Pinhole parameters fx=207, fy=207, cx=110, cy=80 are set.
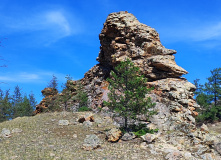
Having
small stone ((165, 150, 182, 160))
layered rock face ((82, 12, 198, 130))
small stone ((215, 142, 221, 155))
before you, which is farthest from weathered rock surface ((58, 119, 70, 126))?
small stone ((215, 142, 221, 155))

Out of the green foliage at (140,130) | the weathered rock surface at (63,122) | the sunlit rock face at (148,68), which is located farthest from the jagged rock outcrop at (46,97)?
the green foliage at (140,130)

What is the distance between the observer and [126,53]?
116 ft

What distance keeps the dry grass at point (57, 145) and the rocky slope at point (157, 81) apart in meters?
3.97

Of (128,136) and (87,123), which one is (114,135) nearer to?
(128,136)

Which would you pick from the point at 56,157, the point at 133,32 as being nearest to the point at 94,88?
the point at 133,32

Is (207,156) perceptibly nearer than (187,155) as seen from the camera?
No

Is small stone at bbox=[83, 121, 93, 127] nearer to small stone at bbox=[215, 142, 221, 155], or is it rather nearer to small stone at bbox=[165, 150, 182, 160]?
small stone at bbox=[165, 150, 182, 160]

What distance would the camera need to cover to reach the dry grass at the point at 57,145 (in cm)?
1489

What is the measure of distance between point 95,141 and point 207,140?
10.2 m

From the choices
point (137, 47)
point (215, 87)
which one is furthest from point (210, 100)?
point (137, 47)

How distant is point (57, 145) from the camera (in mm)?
16891

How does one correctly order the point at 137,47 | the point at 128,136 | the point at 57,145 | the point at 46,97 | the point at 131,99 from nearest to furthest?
the point at 57,145, the point at 128,136, the point at 131,99, the point at 137,47, the point at 46,97

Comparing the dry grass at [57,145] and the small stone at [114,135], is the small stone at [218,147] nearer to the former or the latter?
the dry grass at [57,145]

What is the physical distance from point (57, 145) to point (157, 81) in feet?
59.4
